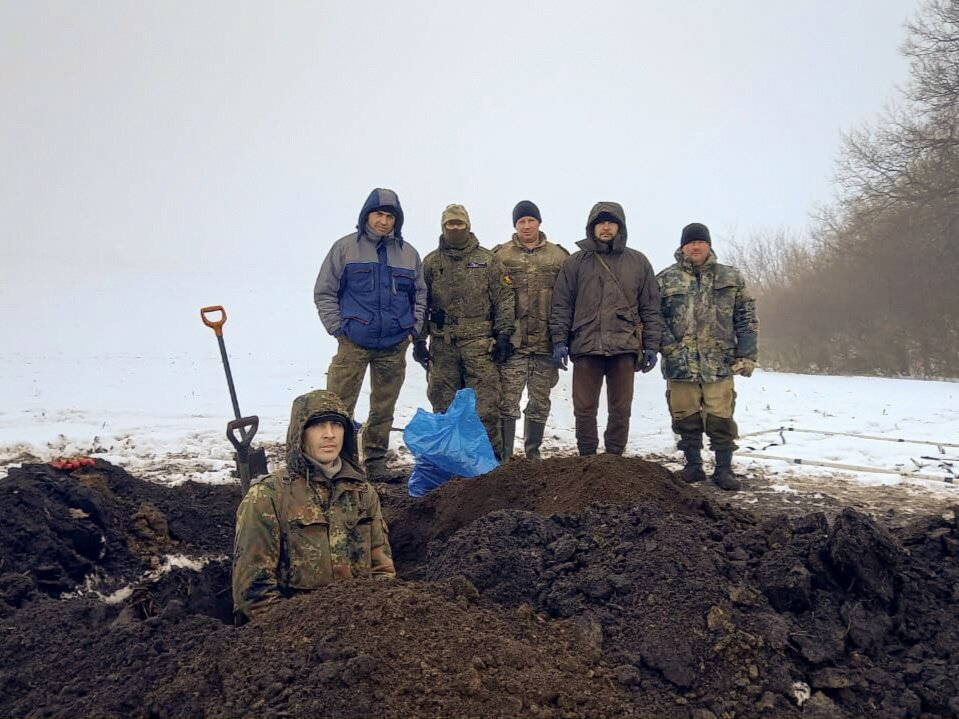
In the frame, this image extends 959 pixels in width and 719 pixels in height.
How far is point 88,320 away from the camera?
22.7 m

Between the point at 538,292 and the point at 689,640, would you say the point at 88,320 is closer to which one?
the point at 538,292

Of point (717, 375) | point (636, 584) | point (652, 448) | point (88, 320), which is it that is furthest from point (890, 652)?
point (88, 320)

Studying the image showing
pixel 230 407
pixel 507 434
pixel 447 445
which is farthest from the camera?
pixel 230 407

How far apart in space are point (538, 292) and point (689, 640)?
160 inches

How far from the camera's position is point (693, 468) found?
21.1ft

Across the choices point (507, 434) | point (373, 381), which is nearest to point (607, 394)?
point (507, 434)

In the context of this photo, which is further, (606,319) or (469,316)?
(469,316)

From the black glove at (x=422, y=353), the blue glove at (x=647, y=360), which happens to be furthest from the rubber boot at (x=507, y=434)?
the blue glove at (x=647, y=360)

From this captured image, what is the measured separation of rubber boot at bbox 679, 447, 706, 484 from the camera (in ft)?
21.0

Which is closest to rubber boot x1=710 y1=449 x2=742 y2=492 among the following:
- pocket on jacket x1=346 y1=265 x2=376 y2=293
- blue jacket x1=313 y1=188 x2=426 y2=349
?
blue jacket x1=313 y1=188 x2=426 y2=349

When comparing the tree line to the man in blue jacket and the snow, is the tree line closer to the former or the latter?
the snow

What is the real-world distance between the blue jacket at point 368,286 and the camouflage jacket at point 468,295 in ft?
1.00

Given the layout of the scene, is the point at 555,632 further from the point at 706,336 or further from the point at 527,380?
the point at 527,380

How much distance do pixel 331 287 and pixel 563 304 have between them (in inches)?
74.2
